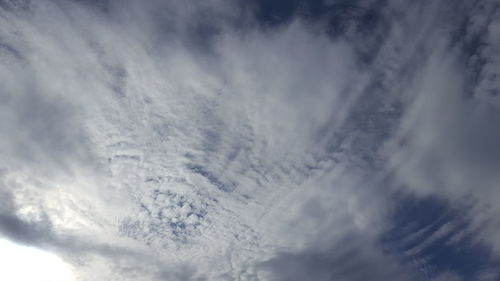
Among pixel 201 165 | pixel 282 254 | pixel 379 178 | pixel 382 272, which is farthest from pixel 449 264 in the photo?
pixel 201 165

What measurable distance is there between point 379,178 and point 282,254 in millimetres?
13849

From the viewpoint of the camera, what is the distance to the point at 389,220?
85.5ft

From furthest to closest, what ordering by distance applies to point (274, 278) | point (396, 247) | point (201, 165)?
point (274, 278) < point (396, 247) < point (201, 165)

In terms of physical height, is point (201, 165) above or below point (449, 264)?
above

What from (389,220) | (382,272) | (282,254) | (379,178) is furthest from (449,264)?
(282,254)

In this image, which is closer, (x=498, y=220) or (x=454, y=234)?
(x=498, y=220)

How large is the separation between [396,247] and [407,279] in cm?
598

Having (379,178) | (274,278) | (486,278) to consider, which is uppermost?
(379,178)

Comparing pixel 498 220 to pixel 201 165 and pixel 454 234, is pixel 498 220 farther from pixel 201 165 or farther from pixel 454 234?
pixel 201 165

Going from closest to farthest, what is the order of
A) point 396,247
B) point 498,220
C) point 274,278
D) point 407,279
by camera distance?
point 498,220 < point 396,247 < point 407,279 < point 274,278

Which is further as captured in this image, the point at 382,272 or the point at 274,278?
the point at 274,278

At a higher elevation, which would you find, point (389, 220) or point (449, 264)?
point (389, 220)

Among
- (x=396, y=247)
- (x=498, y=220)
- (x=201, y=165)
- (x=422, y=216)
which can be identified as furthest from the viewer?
(x=396, y=247)

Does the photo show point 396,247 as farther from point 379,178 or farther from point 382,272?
point 379,178
